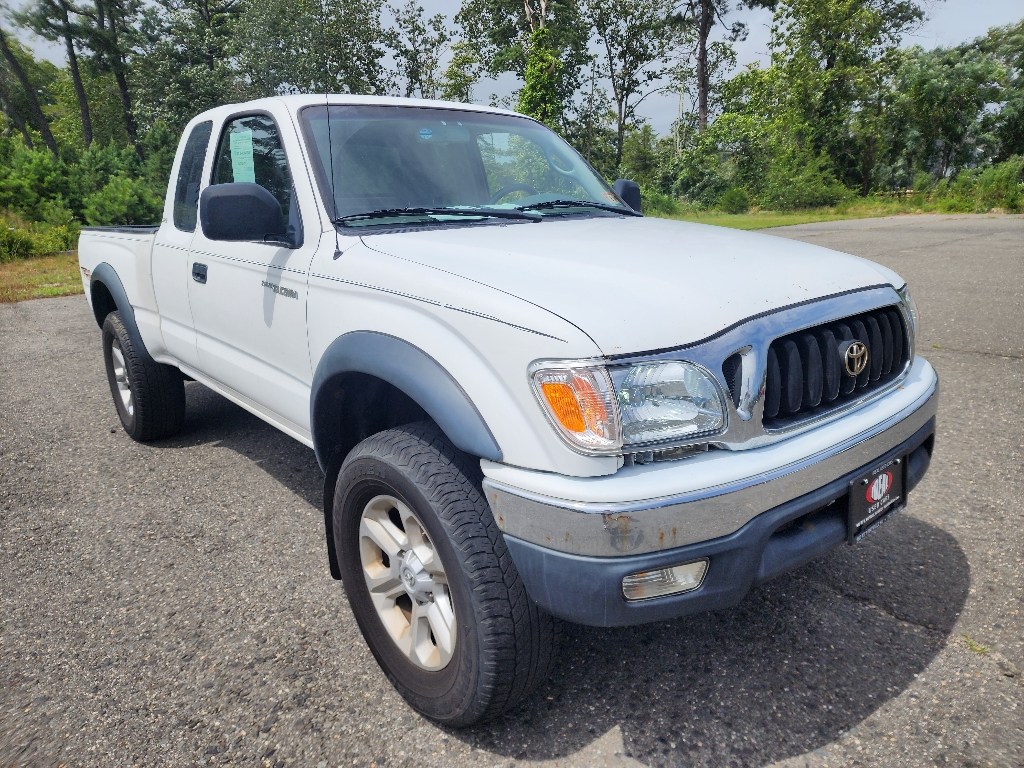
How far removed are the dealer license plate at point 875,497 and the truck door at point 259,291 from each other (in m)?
1.77

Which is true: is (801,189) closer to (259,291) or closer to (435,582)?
(259,291)

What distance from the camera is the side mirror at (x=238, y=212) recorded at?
2.45m

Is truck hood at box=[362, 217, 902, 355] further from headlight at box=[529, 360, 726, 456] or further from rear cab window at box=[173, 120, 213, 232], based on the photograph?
rear cab window at box=[173, 120, 213, 232]

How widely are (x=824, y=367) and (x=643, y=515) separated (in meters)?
0.75

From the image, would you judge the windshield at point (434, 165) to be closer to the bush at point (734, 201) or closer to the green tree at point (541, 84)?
the green tree at point (541, 84)

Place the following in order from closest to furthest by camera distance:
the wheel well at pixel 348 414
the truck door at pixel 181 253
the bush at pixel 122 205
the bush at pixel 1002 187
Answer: the wheel well at pixel 348 414 → the truck door at pixel 181 253 → the bush at pixel 122 205 → the bush at pixel 1002 187

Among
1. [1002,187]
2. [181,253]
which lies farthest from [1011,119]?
[181,253]

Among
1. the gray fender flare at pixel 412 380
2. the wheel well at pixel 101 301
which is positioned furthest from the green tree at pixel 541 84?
the gray fender flare at pixel 412 380

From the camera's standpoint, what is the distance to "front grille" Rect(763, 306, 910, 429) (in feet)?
6.13

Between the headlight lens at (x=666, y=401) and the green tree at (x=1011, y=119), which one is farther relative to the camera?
the green tree at (x=1011, y=119)

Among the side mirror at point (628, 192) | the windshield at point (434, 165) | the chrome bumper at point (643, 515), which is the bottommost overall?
the chrome bumper at point (643, 515)

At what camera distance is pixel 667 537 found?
163cm

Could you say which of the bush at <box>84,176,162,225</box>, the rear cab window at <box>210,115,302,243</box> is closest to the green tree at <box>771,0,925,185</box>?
the bush at <box>84,176,162,225</box>

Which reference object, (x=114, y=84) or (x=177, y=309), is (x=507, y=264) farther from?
(x=114, y=84)
